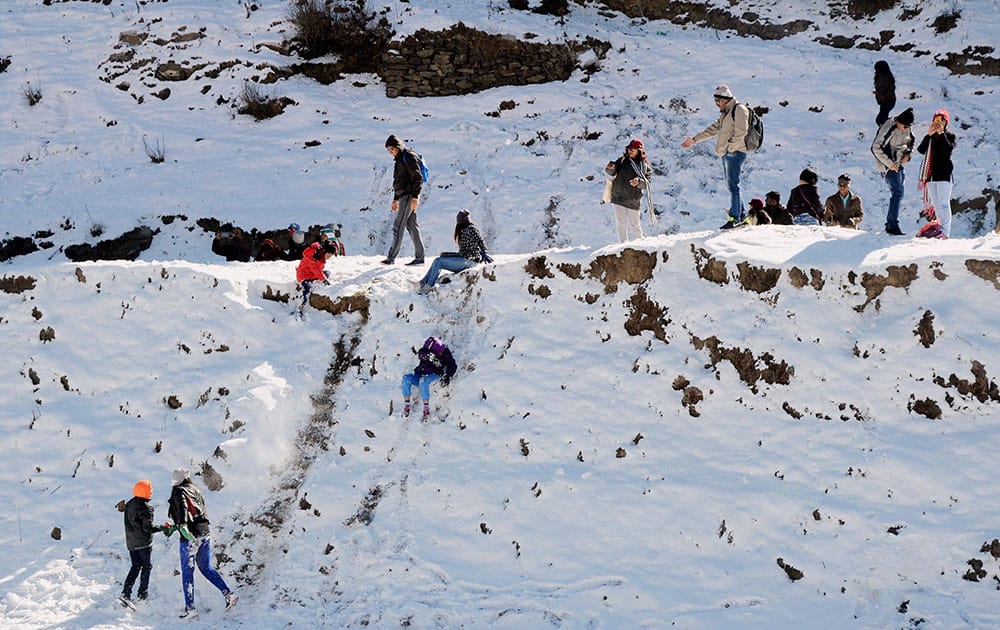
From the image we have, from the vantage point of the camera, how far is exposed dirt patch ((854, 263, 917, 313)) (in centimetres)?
1034

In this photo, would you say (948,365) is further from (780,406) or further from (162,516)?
(162,516)

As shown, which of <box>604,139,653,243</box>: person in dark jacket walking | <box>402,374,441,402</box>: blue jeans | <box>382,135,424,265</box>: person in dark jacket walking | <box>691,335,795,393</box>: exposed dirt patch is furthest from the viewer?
<box>382,135,424,265</box>: person in dark jacket walking

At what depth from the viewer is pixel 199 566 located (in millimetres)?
8656

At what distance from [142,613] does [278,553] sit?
4.85 feet

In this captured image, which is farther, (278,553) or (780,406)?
(780,406)

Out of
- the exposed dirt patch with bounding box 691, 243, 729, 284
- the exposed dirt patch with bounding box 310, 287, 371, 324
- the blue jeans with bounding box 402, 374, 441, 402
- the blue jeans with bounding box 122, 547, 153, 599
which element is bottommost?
the blue jeans with bounding box 122, 547, 153, 599

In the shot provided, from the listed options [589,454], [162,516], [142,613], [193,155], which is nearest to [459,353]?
[589,454]

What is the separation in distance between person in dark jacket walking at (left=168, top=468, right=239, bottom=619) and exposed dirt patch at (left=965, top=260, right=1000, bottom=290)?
370 inches

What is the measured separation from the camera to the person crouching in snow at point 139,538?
28.6 ft

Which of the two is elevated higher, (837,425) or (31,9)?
(31,9)

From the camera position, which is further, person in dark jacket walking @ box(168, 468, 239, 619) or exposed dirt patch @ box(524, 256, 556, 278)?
exposed dirt patch @ box(524, 256, 556, 278)

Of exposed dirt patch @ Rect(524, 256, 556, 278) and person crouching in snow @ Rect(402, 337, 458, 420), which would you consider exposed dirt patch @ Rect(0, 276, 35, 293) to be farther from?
exposed dirt patch @ Rect(524, 256, 556, 278)

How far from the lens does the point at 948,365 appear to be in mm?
9594

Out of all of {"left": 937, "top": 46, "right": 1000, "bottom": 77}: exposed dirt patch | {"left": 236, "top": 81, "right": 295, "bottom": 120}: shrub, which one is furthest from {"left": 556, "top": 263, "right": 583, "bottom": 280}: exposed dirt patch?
{"left": 937, "top": 46, "right": 1000, "bottom": 77}: exposed dirt patch
